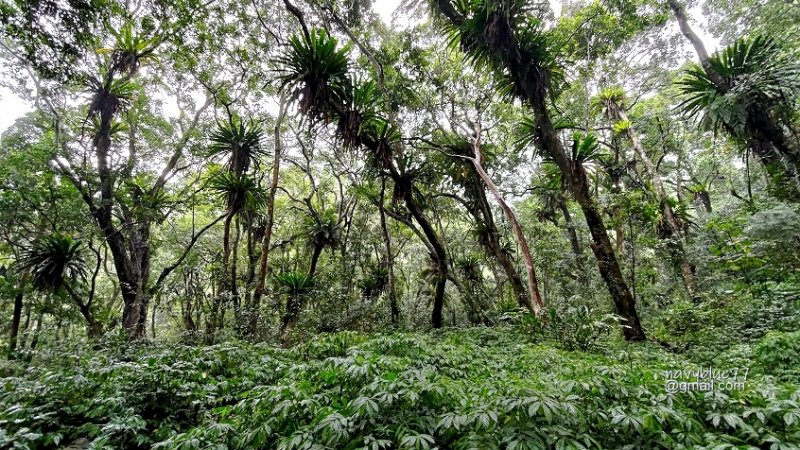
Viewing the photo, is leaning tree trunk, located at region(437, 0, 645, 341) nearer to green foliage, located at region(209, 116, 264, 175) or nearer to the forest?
the forest

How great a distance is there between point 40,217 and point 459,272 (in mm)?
11580

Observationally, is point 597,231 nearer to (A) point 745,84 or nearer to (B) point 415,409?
(A) point 745,84

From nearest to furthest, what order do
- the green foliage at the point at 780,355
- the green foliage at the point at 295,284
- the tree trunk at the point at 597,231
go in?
the green foliage at the point at 780,355, the tree trunk at the point at 597,231, the green foliage at the point at 295,284

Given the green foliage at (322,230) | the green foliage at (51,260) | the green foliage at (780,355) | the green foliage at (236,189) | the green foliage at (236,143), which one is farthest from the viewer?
the green foliage at (322,230)

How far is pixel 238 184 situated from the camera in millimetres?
8109

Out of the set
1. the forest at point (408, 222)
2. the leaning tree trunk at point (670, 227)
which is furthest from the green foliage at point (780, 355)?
the leaning tree trunk at point (670, 227)

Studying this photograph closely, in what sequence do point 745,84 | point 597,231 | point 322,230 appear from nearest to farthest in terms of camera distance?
point 597,231
point 745,84
point 322,230

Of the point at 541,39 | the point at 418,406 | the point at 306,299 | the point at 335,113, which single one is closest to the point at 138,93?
the point at 335,113

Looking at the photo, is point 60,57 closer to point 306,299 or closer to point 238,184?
point 238,184

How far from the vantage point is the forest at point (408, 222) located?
1990mm

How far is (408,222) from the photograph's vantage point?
8695 millimetres

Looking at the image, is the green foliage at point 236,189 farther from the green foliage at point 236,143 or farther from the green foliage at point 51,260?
the green foliage at point 51,260

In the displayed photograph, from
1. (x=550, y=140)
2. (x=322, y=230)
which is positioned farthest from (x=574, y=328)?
(x=322, y=230)

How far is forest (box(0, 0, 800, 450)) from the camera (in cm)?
199
